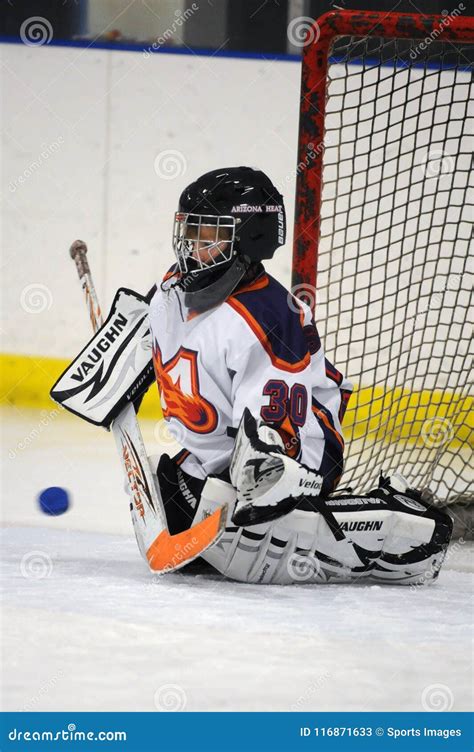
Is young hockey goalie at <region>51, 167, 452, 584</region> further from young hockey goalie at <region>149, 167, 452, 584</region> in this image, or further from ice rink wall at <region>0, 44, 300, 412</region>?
ice rink wall at <region>0, 44, 300, 412</region>

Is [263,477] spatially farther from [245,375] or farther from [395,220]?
[395,220]

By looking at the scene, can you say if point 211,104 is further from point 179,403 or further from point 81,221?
point 179,403

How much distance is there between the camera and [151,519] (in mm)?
2482

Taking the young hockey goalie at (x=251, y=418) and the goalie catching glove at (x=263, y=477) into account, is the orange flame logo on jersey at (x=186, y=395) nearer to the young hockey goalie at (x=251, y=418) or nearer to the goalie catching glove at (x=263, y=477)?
the young hockey goalie at (x=251, y=418)

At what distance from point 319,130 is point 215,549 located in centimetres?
109

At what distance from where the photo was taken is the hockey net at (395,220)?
2801 millimetres

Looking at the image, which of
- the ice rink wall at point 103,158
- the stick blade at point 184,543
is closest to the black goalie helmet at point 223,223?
the stick blade at point 184,543

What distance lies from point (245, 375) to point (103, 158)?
2954 millimetres

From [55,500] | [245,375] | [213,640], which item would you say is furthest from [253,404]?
[55,500]

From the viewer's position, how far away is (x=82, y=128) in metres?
4.99

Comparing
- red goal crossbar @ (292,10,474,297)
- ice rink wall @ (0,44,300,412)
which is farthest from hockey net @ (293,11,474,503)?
ice rink wall @ (0,44,300,412)

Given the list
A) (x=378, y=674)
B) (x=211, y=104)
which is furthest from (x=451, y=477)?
(x=378, y=674)

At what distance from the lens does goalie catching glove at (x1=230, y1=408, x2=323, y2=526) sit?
2090mm

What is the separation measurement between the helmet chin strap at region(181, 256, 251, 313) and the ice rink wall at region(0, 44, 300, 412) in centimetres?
254
